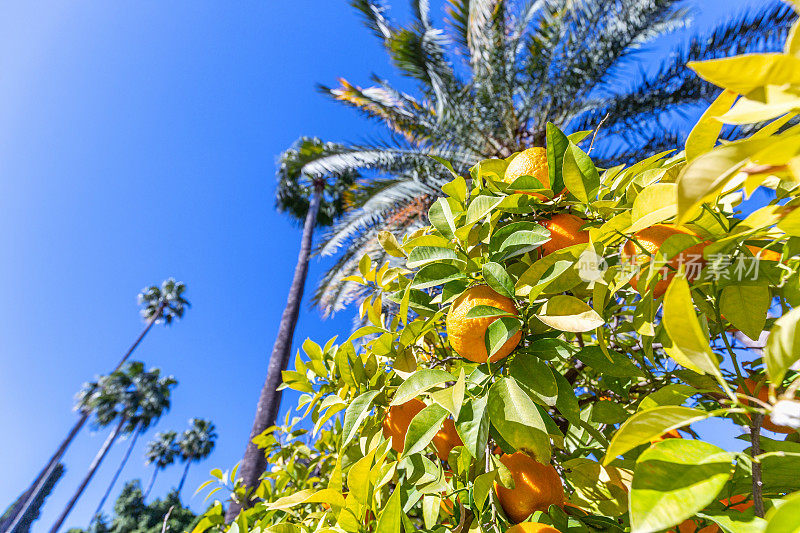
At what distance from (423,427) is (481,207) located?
270 mm

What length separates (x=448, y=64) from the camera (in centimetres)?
450

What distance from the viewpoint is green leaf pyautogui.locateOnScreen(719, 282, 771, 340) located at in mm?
414

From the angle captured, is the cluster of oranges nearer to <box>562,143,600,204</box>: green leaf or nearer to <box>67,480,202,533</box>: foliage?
<box>562,143,600,204</box>: green leaf

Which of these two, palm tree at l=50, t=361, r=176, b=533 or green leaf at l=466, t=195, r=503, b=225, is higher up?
palm tree at l=50, t=361, r=176, b=533

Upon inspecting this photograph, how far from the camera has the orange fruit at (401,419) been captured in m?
0.58

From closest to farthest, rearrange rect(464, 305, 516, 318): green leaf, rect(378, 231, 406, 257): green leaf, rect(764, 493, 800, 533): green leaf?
rect(764, 493, 800, 533): green leaf
rect(464, 305, 516, 318): green leaf
rect(378, 231, 406, 257): green leaf

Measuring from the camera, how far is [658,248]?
0.42m

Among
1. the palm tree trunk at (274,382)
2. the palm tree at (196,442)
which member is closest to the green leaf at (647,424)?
the palm tree trunk at (274,382)

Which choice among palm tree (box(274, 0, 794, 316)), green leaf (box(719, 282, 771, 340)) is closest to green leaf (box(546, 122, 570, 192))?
green leaf (box(719, 282, 771, 340))

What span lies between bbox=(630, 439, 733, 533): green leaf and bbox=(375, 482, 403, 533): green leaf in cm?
21

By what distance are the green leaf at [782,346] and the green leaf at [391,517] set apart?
306 millimetres

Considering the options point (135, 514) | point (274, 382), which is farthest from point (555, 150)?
point (135, 514)

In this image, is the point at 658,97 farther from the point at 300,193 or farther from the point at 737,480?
the point at 300,193

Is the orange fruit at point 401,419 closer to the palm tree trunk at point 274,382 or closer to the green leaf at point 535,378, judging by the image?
the green leaf at point 535,378
